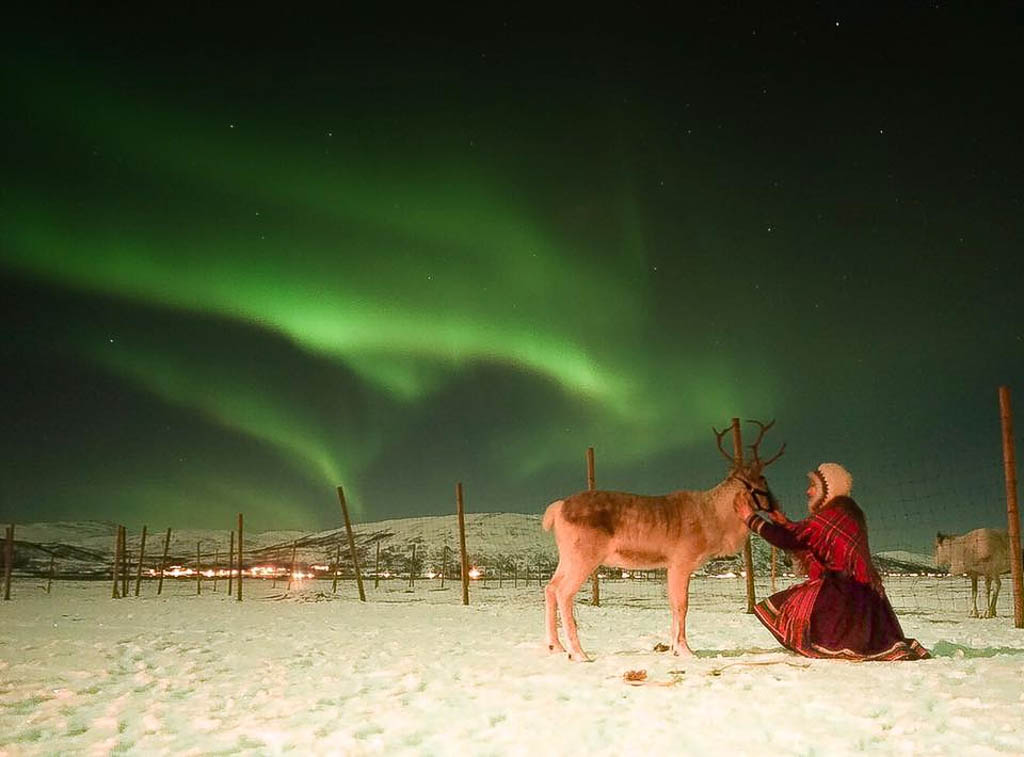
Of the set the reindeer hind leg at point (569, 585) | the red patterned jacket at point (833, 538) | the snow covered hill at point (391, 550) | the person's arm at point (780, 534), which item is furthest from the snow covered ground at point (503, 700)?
the snow covered hill at point (391, 550)

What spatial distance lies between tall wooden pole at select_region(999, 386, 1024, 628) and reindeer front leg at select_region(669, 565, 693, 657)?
523cm

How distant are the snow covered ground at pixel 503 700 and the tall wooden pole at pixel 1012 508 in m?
0.88

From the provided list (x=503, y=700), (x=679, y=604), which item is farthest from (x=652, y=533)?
(x=503, y=700)

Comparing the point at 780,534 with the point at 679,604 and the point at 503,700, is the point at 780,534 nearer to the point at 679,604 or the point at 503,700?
the point at 679,604

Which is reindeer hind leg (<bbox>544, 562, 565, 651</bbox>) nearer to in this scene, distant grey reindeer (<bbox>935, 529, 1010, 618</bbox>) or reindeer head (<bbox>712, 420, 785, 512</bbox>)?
reindeer head (<bbox>712, 420, 785, 512</bbox>)

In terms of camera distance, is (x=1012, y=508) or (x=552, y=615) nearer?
(x=552, y=615)

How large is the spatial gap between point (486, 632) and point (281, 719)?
599cm

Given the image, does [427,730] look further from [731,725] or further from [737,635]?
[737,635]

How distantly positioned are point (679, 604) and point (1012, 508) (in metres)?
5.50

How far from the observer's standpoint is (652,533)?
7.14 metres

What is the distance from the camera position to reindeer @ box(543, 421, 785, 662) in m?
7.07

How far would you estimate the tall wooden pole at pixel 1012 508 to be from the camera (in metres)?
9.35

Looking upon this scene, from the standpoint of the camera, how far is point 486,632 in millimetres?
10180

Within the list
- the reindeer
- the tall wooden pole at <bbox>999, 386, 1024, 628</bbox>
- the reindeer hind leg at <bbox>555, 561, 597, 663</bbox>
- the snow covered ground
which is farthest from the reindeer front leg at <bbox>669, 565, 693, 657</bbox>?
the tall wooden pole at <bbox>999, 386, 1024, 628</bbox>
